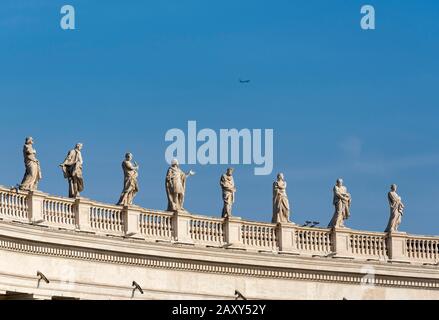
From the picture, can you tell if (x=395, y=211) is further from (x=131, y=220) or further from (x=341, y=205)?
(x=131, y=220)

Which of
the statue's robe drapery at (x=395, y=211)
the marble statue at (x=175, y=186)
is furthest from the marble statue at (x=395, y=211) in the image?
the marble statue at (x=175, y=186)

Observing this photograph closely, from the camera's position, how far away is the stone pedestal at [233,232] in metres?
94.3

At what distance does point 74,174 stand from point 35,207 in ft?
12.1

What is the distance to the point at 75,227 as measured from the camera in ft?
292

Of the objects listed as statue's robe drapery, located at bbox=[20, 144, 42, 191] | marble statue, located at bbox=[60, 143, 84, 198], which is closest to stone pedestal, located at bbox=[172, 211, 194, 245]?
marble statue, located at bbox=[60, 143, 84, 198]

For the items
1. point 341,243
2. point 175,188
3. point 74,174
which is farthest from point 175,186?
point 341,243

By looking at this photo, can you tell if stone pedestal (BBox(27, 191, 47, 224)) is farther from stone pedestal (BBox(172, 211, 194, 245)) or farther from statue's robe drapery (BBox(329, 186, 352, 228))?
statue's robe drapery (BBox(329, 186, 352, 228))

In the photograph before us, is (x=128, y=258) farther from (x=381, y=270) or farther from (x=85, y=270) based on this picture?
(x=381, y=270)

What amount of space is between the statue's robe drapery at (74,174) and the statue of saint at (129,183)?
2.39m

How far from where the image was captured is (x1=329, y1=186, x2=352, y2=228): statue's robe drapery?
324 ft

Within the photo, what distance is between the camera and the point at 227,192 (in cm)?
9562

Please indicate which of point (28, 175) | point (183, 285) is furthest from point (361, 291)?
point (28, 175)
